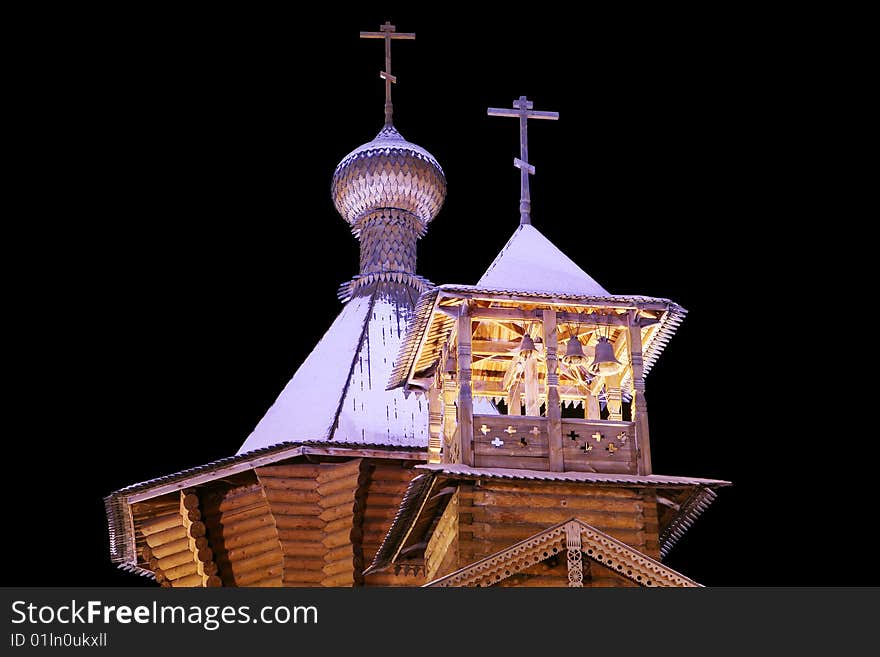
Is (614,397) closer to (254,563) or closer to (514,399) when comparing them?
(514,399)

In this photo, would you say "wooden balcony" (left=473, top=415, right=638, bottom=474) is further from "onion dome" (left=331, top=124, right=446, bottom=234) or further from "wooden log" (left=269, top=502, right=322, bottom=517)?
"onion dome" (left=331, top=124, right=446, bottom=234)

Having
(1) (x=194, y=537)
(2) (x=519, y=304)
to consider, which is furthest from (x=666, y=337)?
(1) (x=194, y=537)

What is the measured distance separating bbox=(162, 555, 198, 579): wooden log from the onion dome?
572cm

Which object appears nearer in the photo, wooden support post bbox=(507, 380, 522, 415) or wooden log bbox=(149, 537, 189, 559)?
wooden support post bbox=(507, 380, 522, 415)

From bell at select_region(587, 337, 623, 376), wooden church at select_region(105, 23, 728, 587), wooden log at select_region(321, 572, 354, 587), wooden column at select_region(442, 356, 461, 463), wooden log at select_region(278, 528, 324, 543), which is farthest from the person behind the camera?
wooden log at select_region(278, 528, 324, 543)

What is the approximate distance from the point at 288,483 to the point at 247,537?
80cm

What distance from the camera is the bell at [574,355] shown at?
13242mm

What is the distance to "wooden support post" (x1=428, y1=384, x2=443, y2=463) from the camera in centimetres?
1434

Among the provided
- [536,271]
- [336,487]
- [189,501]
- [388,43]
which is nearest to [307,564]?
[336,487]

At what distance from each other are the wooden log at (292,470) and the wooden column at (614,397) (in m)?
3.27

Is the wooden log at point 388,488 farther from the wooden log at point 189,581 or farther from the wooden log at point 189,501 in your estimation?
the wooden log at point 189,581

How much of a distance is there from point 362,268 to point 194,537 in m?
5.09

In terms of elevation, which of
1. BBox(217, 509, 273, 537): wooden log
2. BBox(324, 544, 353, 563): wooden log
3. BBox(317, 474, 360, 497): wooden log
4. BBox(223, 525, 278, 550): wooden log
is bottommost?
BBox(324, 544, 353, 563): wooden log

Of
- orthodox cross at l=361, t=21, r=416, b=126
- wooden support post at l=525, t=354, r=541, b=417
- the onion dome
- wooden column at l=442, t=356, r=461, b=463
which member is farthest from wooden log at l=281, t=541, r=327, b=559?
orthodox cross at l=361, t=21, r=416, b=126
